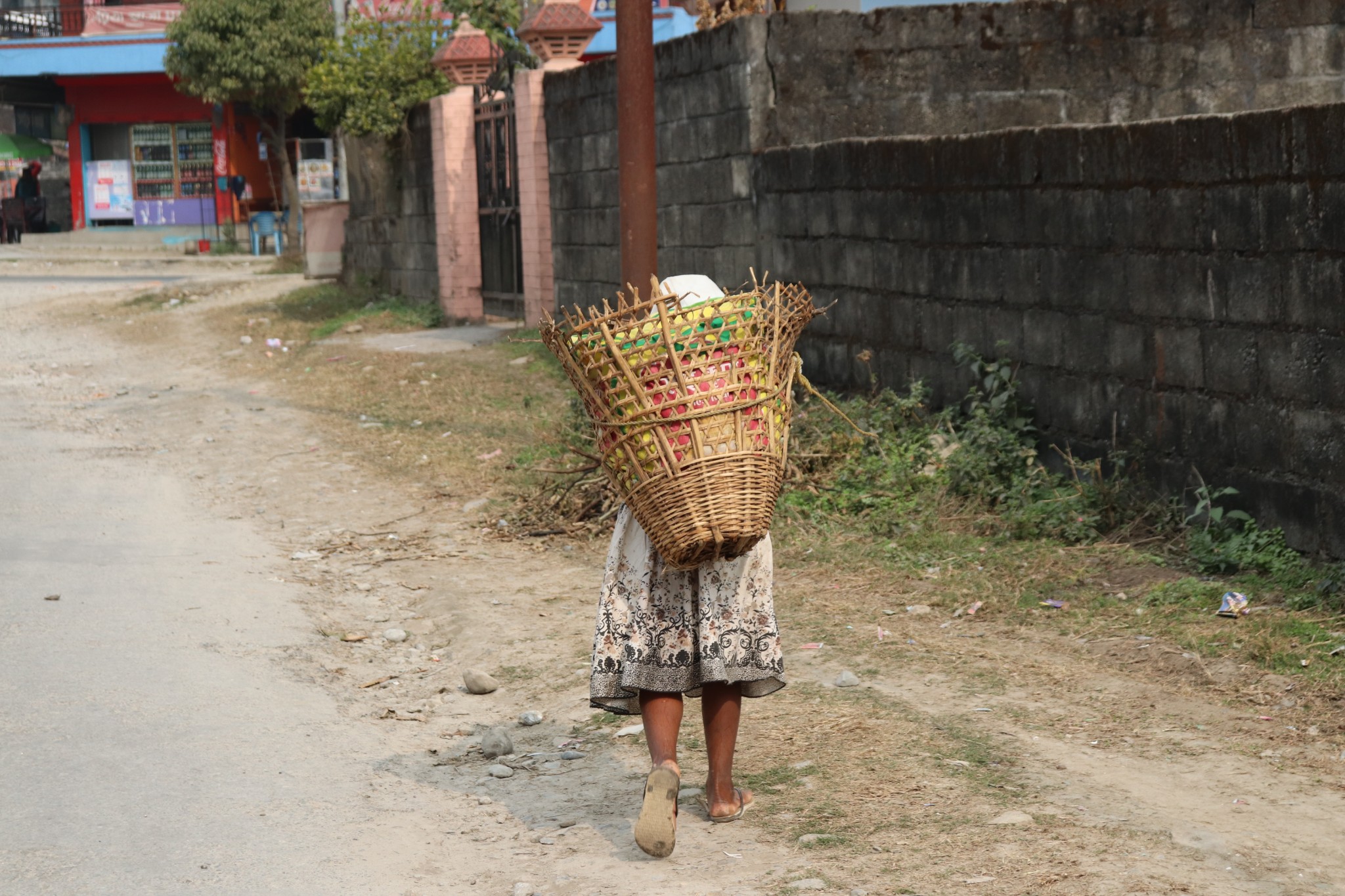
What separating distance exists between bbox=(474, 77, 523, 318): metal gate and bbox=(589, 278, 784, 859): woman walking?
422 inches

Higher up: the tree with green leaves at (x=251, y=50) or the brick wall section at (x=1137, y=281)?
the tree with green leaves at (x=251, y=50)

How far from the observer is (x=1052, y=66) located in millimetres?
10078

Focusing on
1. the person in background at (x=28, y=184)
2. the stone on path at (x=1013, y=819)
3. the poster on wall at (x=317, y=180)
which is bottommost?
the stone on path at (x=1013, y=819)

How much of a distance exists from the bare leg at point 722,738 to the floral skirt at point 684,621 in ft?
0.18

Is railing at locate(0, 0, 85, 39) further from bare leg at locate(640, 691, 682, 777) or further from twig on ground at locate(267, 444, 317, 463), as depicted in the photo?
bare leg at locate(640, 691, 682, 777)

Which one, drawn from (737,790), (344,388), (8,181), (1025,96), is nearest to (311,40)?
(8,181)

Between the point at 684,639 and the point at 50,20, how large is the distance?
36.2m

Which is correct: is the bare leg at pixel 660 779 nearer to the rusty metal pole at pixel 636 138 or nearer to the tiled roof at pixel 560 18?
the rusty metal pole at pixel 636 138

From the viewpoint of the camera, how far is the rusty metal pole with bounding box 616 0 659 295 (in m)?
7.54

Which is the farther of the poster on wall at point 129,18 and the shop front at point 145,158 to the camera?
the shop front at point 145,158

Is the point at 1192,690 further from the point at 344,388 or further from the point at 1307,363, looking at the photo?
the point at 344,388

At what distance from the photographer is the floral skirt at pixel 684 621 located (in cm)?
387

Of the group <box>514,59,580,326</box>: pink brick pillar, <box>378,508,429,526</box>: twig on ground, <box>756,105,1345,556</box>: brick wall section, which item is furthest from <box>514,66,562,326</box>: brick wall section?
<box>378,508,429,526</box>: twig on ground

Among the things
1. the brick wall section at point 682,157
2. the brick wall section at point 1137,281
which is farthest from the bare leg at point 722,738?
the brick wall section at point 682,157
